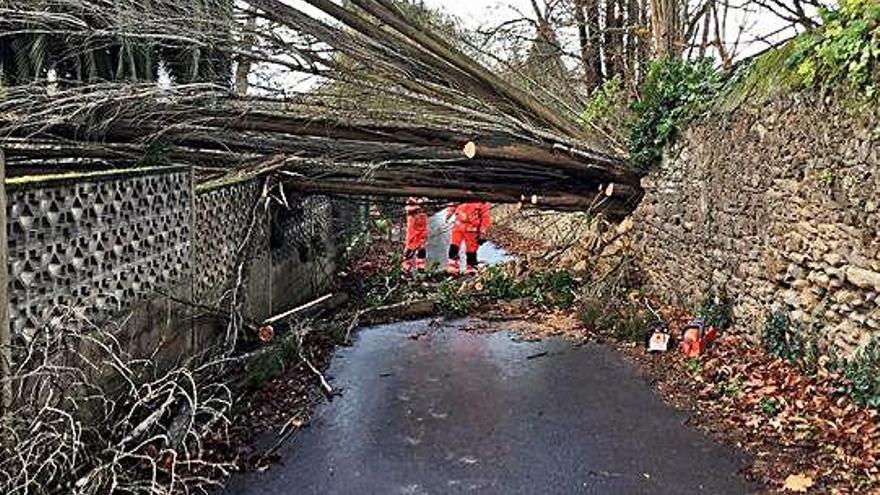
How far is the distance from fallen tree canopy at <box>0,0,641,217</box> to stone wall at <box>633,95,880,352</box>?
1.64m

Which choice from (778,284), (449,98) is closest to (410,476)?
(778,284)

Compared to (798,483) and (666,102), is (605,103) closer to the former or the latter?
(666,102)

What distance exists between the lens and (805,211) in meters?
6.37

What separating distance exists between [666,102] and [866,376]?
503 centimetres

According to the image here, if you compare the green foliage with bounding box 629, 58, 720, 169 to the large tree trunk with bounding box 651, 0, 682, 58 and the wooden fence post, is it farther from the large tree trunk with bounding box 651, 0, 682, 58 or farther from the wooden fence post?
the wooden fence post

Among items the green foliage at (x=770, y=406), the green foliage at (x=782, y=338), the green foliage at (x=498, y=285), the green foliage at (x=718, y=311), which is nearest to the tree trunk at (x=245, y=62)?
the green foliage at (x=498, y=285)

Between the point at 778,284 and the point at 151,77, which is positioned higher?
the point at 151,77

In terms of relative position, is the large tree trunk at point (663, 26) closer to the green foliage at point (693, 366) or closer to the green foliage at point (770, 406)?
the green foliage at point (693, 366)

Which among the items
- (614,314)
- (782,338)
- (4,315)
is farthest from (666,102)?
(4,315)

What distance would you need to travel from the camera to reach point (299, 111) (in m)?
8.52

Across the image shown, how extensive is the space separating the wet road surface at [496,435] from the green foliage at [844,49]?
9.05 feet

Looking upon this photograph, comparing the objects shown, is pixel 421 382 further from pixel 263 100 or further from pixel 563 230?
pixel 563 230

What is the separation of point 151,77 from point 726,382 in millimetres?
6818

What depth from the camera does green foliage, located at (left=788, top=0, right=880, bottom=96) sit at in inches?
208
